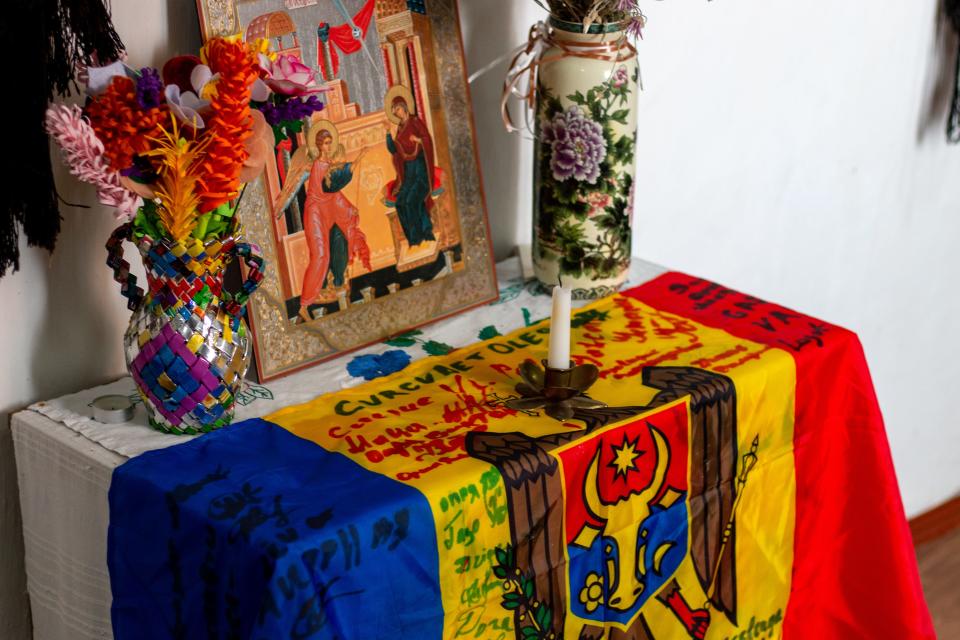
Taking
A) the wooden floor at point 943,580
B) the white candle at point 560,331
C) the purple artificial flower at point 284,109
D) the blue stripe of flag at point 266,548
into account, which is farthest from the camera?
the wooden floor at point 943,580

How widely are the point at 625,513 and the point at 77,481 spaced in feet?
1.75

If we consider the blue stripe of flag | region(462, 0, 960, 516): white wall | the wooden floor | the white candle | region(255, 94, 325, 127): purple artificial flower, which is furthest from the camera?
the wooden floor

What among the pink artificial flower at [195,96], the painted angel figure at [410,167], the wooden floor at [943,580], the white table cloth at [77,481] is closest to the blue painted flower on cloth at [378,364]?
the white table cloth at [77,481]

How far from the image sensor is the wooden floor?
2.13 metres

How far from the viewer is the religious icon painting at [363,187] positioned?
1153 mm

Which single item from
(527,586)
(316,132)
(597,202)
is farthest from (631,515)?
(316,132)

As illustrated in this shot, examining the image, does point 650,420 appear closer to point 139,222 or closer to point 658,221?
point 139,222

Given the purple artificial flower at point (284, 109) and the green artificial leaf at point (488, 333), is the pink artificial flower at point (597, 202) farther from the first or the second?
the purple artificial flower at point (284, 109)

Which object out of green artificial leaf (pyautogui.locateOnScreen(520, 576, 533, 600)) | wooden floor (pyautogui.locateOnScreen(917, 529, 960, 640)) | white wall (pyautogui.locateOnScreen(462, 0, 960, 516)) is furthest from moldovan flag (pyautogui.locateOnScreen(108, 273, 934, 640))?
wooden floor (pyautogui.locateOnScreen(917, 529, 960, 640))

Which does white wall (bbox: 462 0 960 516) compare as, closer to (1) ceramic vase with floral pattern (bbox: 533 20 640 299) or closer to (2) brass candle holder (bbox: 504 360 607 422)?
(1) ceramic vase with floral pattern (bbox: 533 20 640 299)

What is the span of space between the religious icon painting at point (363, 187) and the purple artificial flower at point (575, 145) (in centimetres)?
11

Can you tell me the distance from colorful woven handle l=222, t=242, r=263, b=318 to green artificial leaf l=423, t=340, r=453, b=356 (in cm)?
25

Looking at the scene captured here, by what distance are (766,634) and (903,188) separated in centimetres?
112

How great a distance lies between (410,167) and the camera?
1282 mm
